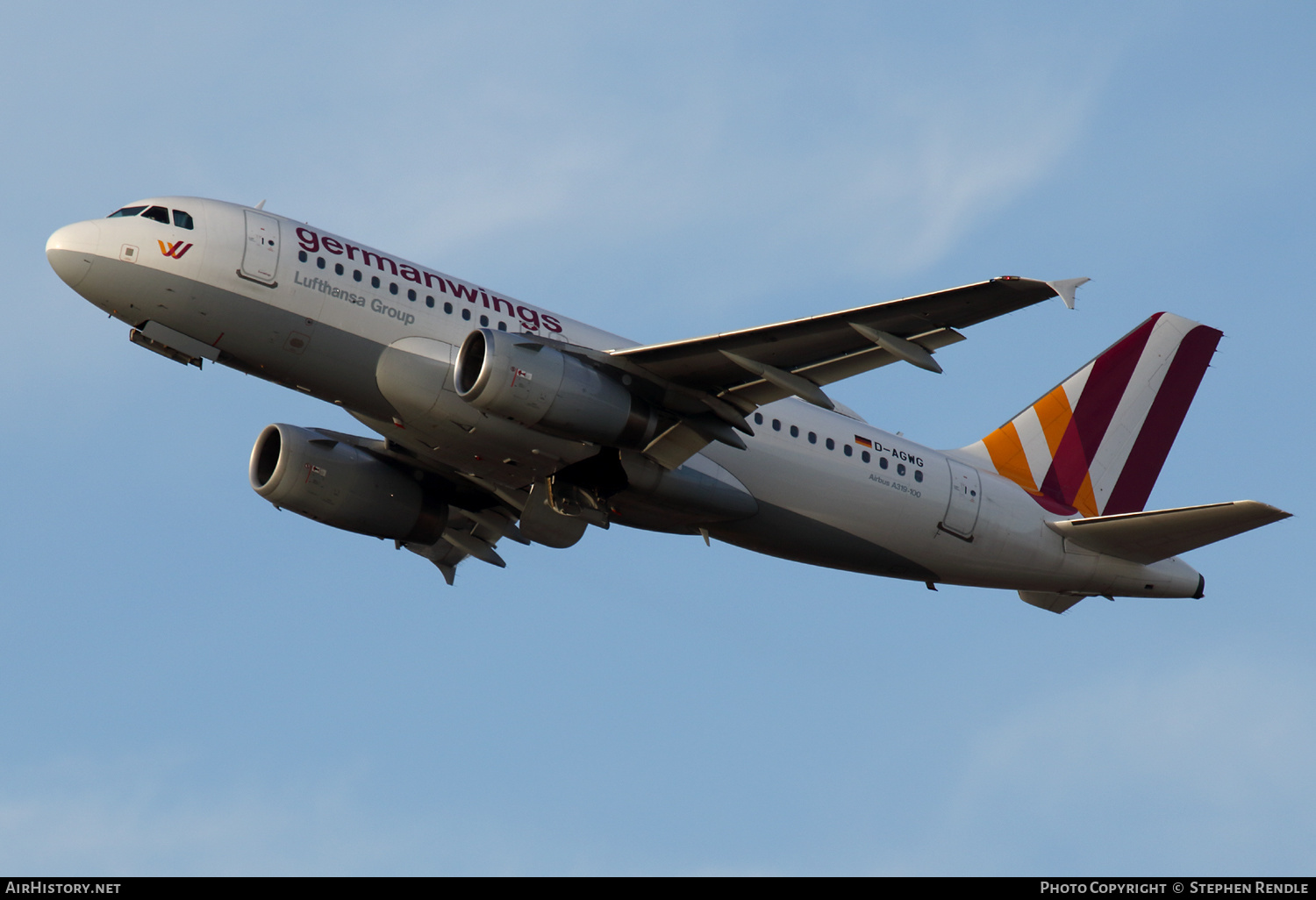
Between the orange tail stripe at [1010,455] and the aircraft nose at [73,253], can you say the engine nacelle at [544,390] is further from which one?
the orange tail stripe at [1010,455]

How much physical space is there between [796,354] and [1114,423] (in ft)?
45.7

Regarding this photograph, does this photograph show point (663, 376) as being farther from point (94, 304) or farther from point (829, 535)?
point (94, 304)

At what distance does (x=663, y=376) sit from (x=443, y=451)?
16.4 ft

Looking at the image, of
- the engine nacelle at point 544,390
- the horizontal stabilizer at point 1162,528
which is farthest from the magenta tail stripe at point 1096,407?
the engine nacelle at point 544,390

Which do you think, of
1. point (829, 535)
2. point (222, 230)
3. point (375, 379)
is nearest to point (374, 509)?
point (375, 379)

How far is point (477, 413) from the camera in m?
26.5

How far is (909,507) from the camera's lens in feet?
102

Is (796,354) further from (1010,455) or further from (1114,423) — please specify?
(1114,423)

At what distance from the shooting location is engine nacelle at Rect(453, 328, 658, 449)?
2523cm

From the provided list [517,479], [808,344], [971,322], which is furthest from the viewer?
[517,479]

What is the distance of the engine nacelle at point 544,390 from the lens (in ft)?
82.8

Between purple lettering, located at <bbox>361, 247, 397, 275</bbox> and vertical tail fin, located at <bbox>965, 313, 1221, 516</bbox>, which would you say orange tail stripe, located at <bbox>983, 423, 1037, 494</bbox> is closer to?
vertical tail fin, located at <bbox>965, 313, 1221, 516</bbox>

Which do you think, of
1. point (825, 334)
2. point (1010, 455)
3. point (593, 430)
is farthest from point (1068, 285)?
point (1010, 455)

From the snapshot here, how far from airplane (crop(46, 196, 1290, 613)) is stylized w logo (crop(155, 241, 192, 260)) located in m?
0.04
